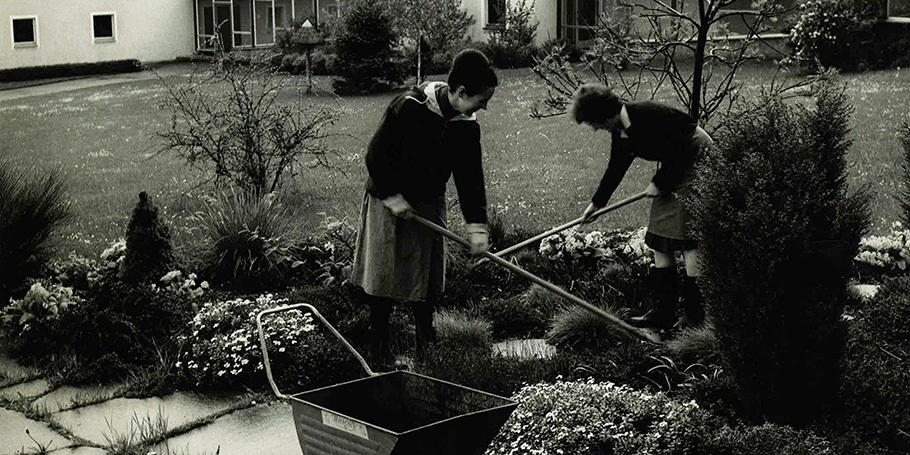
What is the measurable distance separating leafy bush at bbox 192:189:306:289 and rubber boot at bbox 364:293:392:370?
197 centimetres

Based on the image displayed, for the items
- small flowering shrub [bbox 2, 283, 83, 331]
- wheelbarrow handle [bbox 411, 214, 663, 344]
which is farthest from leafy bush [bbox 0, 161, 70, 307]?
wheelbarrow handle [bbox 411, 214, 663, 344]

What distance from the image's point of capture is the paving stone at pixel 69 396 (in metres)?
5.86

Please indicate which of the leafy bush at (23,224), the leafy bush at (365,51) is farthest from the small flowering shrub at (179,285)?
the leafy bush at (365,51)

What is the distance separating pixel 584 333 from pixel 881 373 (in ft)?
5.95

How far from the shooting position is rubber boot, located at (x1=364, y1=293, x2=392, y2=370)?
615cm

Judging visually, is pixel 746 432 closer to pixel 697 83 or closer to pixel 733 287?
pixel 733 287

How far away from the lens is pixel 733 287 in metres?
4.62

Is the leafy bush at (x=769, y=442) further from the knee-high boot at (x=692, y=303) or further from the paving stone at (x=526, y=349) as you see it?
the knee-high boot at (x=692, y=303)

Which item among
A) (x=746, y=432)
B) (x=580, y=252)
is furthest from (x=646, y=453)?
(x=580, y=252)

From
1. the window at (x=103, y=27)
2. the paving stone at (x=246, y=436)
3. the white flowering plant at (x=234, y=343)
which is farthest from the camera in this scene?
the window at (x=103, y=27)

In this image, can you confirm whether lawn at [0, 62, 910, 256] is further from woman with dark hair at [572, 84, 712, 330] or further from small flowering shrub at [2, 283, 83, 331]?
woman with dark hair at [572, 84, 712, 330]

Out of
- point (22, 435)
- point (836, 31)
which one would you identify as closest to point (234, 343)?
point (22, 435)

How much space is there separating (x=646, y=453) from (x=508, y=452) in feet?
1.86

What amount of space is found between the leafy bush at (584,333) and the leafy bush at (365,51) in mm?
13147
